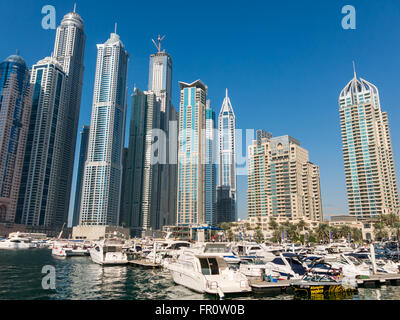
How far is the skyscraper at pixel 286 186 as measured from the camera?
568 feet

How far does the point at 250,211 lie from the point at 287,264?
170751mm

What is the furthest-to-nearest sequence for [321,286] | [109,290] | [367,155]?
[367,155], [109,290], [321,286]

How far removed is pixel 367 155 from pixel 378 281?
163m

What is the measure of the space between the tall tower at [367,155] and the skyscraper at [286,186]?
20947mm

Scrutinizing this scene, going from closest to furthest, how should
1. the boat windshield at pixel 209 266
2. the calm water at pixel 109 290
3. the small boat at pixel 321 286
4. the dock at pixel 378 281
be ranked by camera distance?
the small boat at pixel 321 286
the calm water at pixel 109 290
the boat windshield at pixel 209 266
the dock at pixel 378 281

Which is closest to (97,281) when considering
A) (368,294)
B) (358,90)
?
(368,294)

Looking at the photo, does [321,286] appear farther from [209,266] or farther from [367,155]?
[367,155]

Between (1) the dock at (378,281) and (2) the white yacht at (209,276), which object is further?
(1) the dock at (378,281)

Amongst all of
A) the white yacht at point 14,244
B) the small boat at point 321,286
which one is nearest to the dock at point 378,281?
the small boat at point 321,286

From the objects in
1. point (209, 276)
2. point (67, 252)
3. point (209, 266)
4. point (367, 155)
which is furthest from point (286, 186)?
point (209, 276)

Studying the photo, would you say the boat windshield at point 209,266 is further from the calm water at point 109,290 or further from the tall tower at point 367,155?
the tall tower at point 367,155

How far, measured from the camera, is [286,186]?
176625 mm
